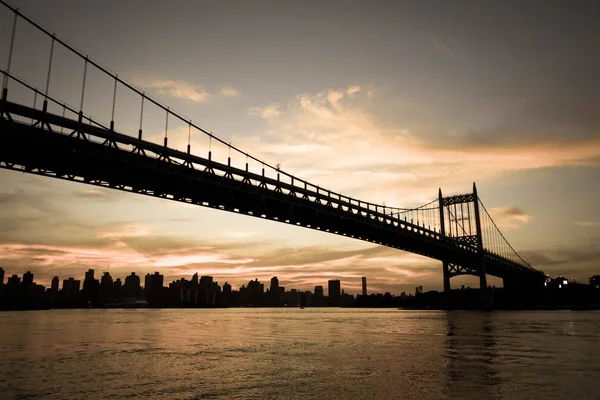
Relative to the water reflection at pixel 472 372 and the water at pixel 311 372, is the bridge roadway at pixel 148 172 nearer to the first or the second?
the water at pixel 311 372

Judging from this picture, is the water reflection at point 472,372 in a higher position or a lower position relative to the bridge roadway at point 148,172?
lower

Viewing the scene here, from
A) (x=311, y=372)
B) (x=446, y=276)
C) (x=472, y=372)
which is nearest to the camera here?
(x=472, y=372)

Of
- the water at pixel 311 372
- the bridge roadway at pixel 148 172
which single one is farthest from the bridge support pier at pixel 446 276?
the water at pixel 311 372

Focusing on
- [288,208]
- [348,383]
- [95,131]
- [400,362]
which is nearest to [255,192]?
[288,208]

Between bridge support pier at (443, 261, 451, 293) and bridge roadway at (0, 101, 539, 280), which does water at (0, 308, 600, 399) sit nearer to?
bridge roadway at (0, 101, 539, 280)

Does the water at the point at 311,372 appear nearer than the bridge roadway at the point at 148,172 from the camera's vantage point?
Yes

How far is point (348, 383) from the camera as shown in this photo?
14125 mm

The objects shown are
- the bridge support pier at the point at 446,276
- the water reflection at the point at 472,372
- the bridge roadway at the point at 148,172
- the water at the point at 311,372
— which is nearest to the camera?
the water reflection at the point at 472,372

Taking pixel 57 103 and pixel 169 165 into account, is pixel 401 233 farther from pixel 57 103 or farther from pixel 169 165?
Result: pixel 57 103

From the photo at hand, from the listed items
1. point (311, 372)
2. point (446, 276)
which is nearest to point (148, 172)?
point (311, 372)

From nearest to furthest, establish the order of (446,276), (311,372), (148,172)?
1. (311,372)
2. (148,172)
3. (446,276)

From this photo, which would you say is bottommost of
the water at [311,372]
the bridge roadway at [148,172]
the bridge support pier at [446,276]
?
the water at [311,372]

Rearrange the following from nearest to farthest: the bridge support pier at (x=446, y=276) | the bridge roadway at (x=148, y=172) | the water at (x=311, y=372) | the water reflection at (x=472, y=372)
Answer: the water reflection at (x=472, y=372) → the water at (x=311, y=372) → the bridge roadway at (x=148, y=172) → the bridge support pier at (x=446, y=276)

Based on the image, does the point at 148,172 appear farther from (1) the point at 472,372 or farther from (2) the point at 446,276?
(2) the point at 446,276
